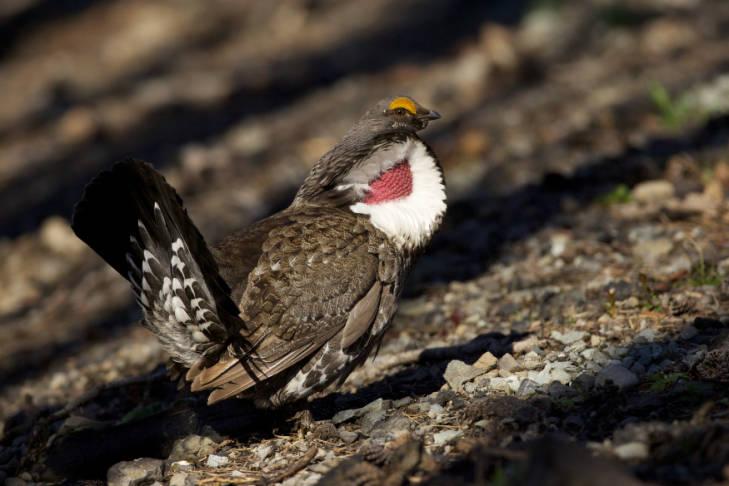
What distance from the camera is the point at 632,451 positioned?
3.66m

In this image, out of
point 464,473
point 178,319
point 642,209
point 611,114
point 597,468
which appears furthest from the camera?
point 611,114

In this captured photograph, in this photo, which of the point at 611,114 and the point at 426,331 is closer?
the point at 426,331

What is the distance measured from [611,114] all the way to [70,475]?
683cm

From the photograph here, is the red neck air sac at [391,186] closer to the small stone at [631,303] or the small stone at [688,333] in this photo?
the small stone at [631,303]

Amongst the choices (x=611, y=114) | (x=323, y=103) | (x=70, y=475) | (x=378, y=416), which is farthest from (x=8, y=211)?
(x=378, y=416)

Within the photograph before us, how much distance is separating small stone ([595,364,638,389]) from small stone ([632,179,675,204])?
3171mm

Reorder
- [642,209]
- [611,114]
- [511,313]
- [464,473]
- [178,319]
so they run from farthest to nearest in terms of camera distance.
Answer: [611,114] < [642,209] < [511,313] < [178,319] < [464,473]

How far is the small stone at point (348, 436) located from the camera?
4770mm

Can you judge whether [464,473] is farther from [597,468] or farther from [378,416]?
[378,416]

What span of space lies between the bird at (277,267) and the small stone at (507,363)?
63 cm

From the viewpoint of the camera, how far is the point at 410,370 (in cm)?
586

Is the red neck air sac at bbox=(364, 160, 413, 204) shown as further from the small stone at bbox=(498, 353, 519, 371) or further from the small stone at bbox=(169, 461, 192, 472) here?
the small stone at bbox=(169, 461, 192, 472)

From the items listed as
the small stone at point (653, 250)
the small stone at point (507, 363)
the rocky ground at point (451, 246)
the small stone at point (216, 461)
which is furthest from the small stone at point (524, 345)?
the small stone at point (216, 461)

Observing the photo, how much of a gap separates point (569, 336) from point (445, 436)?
4.39ft
